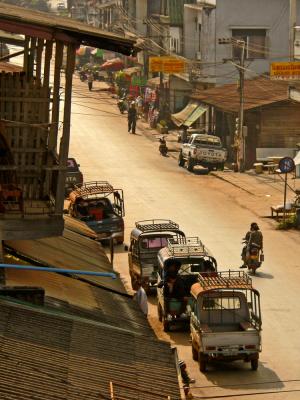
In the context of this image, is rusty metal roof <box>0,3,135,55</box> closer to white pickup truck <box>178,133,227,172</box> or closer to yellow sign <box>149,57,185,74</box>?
white pickup truck <box>178,133,227,172</box>

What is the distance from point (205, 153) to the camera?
56.7m

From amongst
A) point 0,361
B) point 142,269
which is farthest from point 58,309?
point 142,269

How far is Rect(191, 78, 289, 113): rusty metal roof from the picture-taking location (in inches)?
2260

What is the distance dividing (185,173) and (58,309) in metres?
41.9

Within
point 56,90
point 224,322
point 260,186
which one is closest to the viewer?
point 56,90

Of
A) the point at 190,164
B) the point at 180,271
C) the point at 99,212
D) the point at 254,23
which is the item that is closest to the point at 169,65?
the point at 254,23

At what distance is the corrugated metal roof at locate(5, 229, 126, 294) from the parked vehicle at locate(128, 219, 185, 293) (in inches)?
129

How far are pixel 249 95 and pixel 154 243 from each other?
98.0 feet

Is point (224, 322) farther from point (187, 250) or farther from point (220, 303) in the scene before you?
point (187, 250)

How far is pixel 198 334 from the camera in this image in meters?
23.2

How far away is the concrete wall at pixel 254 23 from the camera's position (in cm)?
6794

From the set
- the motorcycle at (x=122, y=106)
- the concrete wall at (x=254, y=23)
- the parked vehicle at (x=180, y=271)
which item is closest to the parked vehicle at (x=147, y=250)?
the parked vehicle at (x=180, y=271)

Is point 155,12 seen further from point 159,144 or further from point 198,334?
point 198,334

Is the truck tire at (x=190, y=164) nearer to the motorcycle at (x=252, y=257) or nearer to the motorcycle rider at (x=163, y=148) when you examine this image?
the motorcycle rider at (x=163, y=148)
